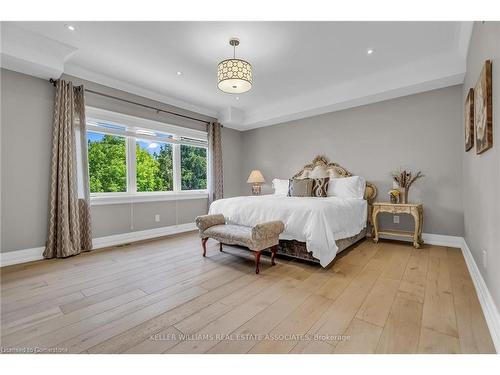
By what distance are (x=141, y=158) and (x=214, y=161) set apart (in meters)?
1.52

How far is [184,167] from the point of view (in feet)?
16.3

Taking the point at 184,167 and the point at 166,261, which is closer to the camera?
the point at 166,261

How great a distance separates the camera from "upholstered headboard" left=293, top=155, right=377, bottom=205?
13.3 ft

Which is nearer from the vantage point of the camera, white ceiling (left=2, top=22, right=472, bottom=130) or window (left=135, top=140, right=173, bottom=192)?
white ceiling (left=2, top=22, right=472, bottom=130)

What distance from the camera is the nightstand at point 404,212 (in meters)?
3.32

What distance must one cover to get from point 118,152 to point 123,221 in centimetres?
118

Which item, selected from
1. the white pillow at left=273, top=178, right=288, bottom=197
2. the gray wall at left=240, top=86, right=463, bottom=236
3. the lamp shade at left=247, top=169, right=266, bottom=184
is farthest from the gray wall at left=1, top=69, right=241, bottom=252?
the gray wall at left=240, top=86, right=463, bottom=236

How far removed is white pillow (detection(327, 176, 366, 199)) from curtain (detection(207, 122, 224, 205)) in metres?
2.46

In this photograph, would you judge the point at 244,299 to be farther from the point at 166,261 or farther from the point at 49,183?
the point at 49,183

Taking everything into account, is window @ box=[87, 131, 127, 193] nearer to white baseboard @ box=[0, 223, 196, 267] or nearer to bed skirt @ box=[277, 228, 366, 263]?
white baseboard @ box=[0, 223, 196, 267]

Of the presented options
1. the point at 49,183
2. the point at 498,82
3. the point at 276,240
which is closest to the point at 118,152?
the point at 49,183

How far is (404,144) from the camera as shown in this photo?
3.78m

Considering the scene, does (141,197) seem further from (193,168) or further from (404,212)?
(404,212)

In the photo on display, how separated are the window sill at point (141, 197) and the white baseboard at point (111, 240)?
0.54 m
